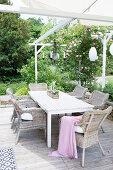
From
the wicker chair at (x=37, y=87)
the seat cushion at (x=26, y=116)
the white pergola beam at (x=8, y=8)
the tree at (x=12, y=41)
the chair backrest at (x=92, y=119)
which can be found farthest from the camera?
the tree at (x=12, y=41)

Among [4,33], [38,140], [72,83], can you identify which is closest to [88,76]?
[72,83]

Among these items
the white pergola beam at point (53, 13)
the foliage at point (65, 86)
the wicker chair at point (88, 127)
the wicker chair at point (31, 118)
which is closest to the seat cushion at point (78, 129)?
the wicker chair at point (88, 127)

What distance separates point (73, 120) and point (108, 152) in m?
0.91

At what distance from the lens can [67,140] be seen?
10.1 feet

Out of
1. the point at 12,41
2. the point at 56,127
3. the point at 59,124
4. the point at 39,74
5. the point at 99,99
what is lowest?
the point at 56,127

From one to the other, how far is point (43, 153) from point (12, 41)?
11182mm

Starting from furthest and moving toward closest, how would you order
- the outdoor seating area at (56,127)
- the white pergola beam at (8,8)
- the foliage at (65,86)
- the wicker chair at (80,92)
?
the foliage at (65,86), the wicker chair at (80,92), the outdoor seating area at (56,127), the white pergola beam at (8,8)

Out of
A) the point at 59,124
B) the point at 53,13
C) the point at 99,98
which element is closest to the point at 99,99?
the point at 99,98

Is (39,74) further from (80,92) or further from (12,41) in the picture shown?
(12,41)

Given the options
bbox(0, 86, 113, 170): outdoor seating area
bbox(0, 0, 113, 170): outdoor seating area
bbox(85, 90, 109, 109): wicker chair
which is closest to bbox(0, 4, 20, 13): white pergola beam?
bbox(0, 0, 113, 170): outdoor seating area

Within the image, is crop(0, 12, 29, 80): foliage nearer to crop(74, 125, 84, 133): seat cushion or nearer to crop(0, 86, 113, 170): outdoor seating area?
crop(0, 86, 113, 170): outdoor seating area

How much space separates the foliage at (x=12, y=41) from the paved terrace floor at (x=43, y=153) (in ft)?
31.2

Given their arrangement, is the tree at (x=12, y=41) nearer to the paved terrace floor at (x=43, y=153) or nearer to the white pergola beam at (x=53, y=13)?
the paved terrace floor at (x=43, y=153)

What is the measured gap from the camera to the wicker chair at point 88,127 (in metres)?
2.83
